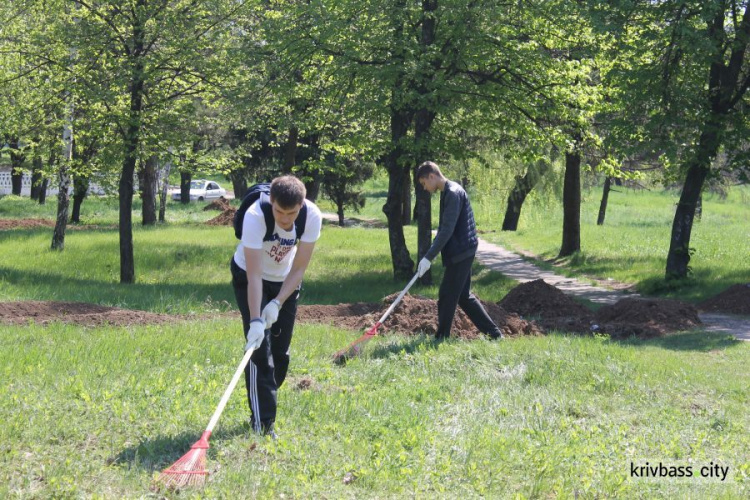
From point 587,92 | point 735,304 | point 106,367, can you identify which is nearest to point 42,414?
point 106,367

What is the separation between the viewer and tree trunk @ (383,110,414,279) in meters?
17.4

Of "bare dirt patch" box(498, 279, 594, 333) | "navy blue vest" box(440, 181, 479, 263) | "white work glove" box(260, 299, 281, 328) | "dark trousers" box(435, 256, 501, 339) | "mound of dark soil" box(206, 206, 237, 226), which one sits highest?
"navy blue vest" box(440, 181, 479, 263)

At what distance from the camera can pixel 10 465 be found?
5.02 m

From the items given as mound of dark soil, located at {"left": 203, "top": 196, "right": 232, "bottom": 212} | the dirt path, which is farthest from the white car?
the dirt path

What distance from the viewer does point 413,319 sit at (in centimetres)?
1100

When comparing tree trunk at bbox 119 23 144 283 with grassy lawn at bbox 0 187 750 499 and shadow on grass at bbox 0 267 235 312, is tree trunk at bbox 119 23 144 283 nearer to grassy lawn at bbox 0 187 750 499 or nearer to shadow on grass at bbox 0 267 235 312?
shadow on grass at bbox 0 267 235 312

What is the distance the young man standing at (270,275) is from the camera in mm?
5492

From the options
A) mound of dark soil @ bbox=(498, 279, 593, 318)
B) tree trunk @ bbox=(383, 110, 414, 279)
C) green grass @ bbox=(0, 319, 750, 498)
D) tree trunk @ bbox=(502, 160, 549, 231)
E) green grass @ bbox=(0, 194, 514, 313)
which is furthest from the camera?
tree trunk @ bbox=(502, 160, 549, 231)

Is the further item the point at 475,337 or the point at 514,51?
the point at 514,51

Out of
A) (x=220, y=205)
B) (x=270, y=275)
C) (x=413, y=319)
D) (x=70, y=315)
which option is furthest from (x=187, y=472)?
(x=220, y=205)

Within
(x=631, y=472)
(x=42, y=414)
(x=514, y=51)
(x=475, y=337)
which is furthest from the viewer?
(x=514, y=51)

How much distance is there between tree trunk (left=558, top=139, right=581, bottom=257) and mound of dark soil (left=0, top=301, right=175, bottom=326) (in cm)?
1460

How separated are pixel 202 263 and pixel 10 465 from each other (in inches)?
619

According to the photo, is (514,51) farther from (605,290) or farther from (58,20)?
(58,20)
